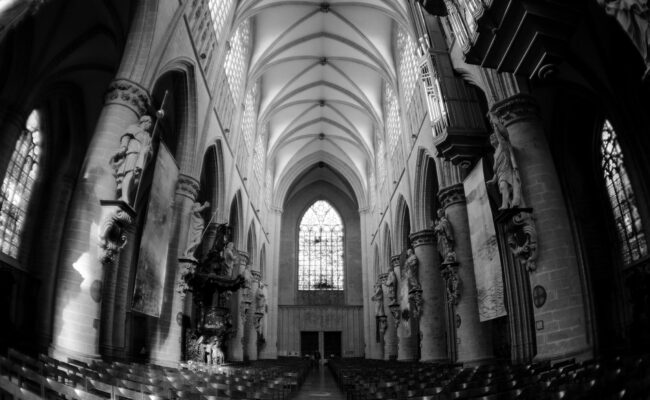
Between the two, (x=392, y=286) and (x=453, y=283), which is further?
(x=392, y=286)

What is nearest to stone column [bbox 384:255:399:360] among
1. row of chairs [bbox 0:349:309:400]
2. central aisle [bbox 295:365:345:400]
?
central aisle [bbox 295:365:345:400]

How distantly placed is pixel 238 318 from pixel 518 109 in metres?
17.9

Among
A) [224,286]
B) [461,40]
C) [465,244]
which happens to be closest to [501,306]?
[465,244]

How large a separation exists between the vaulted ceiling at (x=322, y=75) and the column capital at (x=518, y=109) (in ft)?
37.1

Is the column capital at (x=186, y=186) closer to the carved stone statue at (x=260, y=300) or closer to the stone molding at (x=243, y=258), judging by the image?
the stone molding at (x=243, y=258)

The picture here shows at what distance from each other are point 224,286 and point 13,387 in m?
12.5

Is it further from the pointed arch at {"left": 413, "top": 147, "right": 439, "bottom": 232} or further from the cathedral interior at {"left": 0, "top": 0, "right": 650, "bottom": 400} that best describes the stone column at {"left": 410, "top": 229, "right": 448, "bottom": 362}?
the pointed arch at {"left": 413, "top": 147, "right": 439, "bottom": 232}

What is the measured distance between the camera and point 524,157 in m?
10.5

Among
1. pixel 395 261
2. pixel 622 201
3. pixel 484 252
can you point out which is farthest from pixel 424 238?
pixel 622 201

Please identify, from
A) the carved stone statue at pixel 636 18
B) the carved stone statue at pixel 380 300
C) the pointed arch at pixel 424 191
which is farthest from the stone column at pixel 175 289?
the carved stone statue at pixel 380 300

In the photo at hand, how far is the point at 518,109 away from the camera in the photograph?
11008 mm

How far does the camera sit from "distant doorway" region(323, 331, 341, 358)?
38719 mm

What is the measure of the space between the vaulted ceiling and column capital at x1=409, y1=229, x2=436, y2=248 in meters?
9.16

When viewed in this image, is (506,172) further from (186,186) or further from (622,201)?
(186,186)
